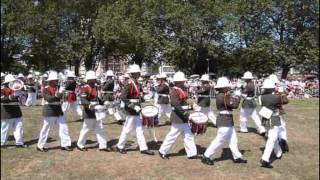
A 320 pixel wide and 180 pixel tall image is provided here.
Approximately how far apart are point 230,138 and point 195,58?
142 feet

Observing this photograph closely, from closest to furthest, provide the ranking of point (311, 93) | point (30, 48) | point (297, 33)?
1. point (311, 93)
2. point (30, 48)
3. point (297, 33)

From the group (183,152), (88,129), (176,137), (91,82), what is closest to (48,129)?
(88,129)

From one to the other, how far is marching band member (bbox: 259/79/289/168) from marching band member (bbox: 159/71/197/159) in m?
1.73

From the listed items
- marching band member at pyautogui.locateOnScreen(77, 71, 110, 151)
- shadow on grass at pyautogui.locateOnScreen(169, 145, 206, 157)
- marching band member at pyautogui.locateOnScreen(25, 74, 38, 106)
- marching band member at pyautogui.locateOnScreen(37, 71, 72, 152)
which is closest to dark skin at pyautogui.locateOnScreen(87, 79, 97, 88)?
marching band member at pyautogui.locateOnScreen(77, 71, 110, 151)

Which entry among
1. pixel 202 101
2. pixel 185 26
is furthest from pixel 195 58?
pixel 202 101

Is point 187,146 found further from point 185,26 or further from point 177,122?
point 185,26

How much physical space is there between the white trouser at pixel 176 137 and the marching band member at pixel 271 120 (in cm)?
173

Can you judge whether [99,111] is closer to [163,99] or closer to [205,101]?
[205,101]

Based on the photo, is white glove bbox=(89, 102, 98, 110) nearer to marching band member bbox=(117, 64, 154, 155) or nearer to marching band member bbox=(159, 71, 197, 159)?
marching band member bbox=(117, 64, 154, 155)

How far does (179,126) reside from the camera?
1348 cm

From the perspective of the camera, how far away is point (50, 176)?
11883 millimetres

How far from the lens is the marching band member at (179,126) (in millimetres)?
13422

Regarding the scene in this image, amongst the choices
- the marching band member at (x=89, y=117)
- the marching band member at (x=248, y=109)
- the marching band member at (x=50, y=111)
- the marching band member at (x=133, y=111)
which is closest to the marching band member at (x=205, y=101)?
the marching band member at (x=248, y=109)

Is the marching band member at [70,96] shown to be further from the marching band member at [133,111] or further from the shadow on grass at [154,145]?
the marching band member at [133,111]
